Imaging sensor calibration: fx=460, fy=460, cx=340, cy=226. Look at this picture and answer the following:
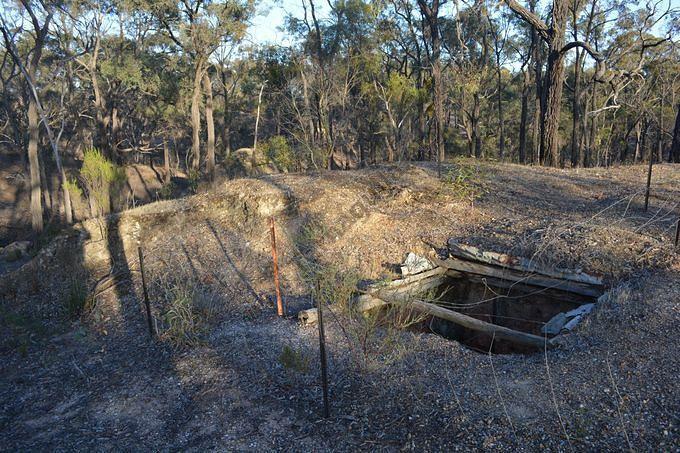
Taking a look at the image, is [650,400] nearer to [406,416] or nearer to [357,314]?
[406,416]

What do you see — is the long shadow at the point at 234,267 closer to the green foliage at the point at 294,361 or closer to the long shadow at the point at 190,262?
the long shadow at the point at 190,262

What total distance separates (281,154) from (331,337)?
36.1ft

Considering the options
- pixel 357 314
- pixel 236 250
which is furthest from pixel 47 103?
pixel 357 314

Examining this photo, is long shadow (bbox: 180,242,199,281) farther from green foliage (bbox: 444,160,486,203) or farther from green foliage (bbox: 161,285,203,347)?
green foliage (bbox: 444,160,486,203)

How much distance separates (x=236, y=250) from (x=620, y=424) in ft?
20.6

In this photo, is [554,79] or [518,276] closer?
[518,276]

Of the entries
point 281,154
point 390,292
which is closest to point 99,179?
point 281,154

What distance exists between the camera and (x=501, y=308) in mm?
6656

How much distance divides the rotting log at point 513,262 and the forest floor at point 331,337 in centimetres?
16

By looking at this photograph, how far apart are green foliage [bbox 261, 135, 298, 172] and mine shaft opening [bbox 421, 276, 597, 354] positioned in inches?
340

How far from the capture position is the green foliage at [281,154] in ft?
48.1

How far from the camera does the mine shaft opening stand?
5848mm

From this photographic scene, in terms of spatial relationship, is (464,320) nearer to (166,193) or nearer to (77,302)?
(77,302)

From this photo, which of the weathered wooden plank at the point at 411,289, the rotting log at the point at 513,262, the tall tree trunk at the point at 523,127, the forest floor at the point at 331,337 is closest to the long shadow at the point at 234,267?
the forest floor at the point at 331,337
